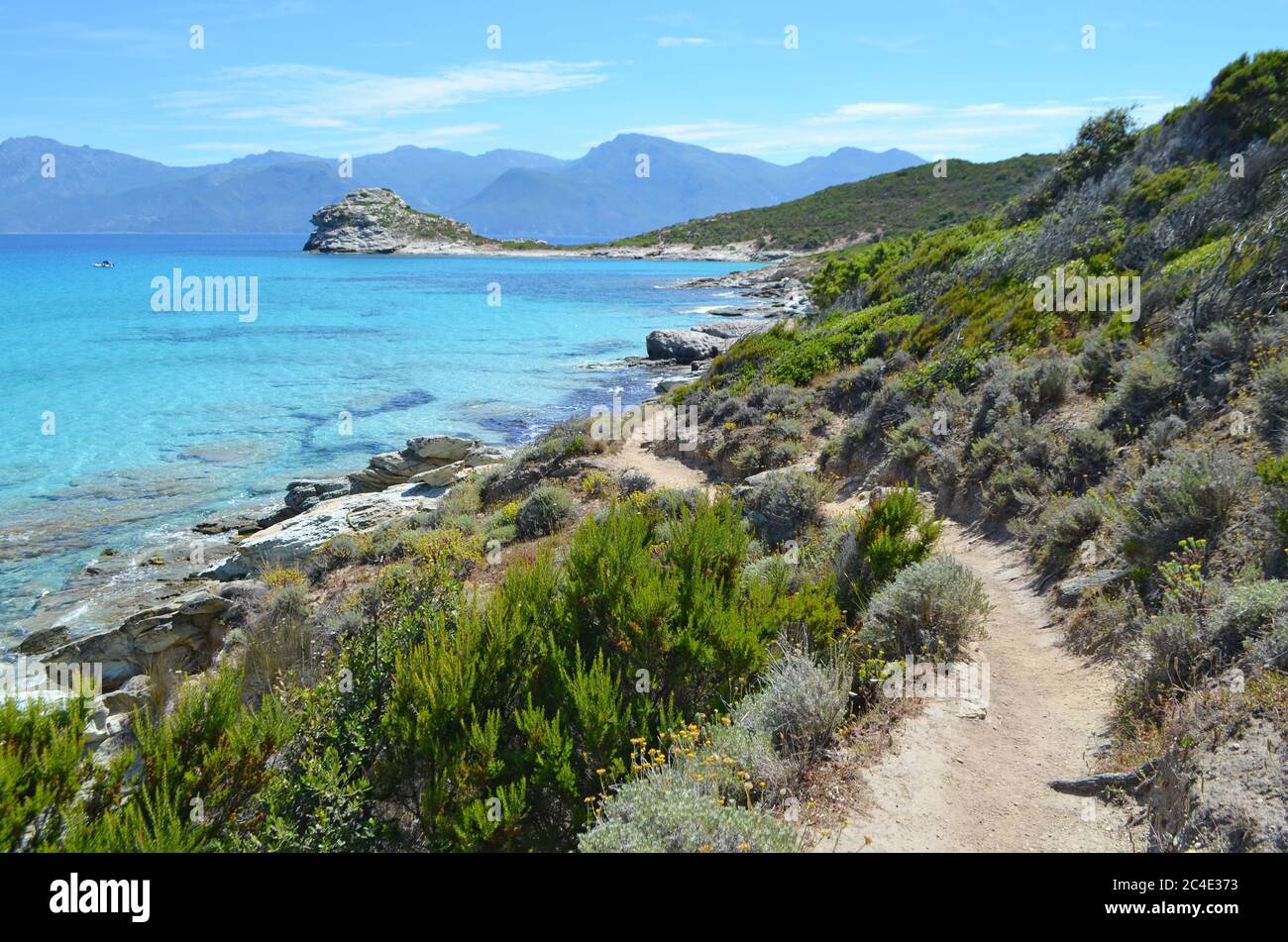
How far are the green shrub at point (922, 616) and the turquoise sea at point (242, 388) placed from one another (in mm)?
13588

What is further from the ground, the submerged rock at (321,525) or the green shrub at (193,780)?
the green shrub at (193,780)

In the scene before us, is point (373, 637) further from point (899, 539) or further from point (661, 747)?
point (899, 539)

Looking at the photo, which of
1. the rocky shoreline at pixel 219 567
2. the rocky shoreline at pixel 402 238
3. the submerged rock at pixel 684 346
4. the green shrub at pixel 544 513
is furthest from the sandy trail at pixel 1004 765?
the rocky shoreline at pixel 402 238

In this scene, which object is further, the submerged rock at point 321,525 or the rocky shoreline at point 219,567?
the submerged rock at point 321,525

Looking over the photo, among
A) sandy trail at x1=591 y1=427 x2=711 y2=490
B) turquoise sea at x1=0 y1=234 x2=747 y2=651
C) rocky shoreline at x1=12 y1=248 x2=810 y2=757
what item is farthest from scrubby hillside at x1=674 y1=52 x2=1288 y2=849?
turquoise sea at x1=0 y1=234 x2=747 y2=651

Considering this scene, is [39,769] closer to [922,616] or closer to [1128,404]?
[922,616]

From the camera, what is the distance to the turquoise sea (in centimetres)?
1784

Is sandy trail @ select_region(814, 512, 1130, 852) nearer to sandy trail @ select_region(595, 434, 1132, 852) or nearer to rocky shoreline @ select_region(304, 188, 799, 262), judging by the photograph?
sandy trail @ select_region(595, 434, 1132, 852)

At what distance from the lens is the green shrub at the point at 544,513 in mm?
12961

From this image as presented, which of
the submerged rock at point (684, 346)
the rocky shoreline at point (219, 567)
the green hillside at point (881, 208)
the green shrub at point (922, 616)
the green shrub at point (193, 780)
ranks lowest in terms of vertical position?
the rocky shoreline at point (219, 567)

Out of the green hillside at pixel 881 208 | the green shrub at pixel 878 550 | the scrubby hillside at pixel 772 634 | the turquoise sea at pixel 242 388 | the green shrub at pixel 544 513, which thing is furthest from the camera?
the green hillside at pixel 881 208

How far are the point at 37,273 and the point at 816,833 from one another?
363 ft

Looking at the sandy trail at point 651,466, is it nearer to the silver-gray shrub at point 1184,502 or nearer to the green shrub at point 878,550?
the green shrub at point 878,550
